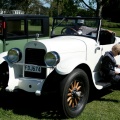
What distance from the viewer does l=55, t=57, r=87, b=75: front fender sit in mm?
4734

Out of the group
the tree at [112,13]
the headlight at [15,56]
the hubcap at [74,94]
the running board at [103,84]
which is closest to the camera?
the hubcap at [74,94]

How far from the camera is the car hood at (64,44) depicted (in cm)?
517

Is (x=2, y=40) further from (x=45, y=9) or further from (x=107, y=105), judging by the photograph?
(x=45, y=9)

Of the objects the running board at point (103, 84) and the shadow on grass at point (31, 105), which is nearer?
the shadow on grass at point (31, 105)

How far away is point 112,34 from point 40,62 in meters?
2.13

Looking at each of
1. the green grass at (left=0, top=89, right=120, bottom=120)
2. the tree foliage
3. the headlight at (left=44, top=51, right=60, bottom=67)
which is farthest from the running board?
the tree foliage

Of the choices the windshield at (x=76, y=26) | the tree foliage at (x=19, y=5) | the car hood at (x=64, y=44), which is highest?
the tree foliage at (x=19, y=5)

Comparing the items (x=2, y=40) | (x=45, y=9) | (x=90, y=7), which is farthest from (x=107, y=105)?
(x=45, y=9)

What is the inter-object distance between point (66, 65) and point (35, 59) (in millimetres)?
729

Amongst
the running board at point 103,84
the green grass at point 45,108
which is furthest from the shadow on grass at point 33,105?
the running board at point 103,84

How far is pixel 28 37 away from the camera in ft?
27.9

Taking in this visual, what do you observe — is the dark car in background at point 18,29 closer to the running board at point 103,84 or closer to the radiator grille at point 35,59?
the radiator grille at point 35,59

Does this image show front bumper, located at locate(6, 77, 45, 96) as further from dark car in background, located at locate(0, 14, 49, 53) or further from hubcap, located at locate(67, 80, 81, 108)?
dark car in background, located at locate(0, 14, 49, 53)

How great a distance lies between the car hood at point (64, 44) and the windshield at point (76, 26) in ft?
0.94
